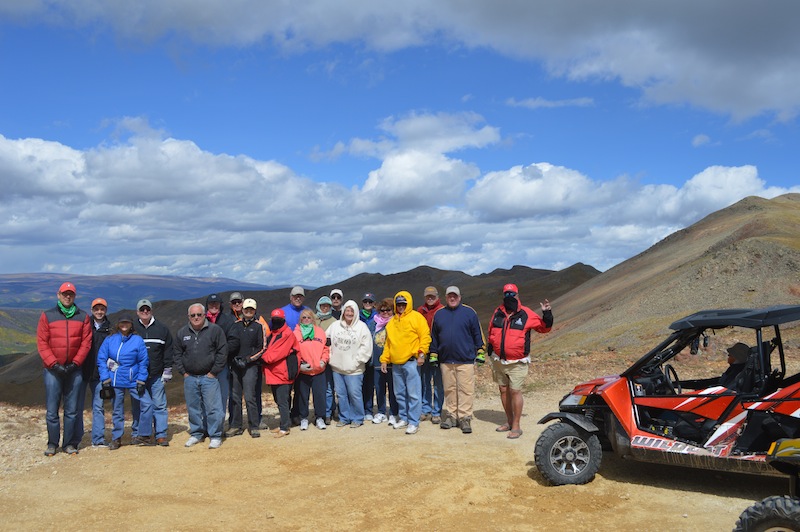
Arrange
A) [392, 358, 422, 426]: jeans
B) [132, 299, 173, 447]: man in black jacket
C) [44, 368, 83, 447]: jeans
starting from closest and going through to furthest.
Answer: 1. [44, 368, 83, 447]: jeans
2. [132, 299, 173, 447]: man in black jacket
3. [392, 358, 422, 426]: jeans

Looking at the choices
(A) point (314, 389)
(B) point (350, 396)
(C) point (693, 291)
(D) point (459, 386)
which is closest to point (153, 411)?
(A) point (314, 389)

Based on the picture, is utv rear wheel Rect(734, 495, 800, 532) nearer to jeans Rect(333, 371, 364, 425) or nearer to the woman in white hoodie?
the woman in white hoodie

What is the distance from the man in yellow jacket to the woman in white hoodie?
1.33 feet

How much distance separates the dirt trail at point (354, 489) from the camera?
6094mm

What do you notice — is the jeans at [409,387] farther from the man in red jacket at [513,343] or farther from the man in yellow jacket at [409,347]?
the man in red jacket at [513,343]

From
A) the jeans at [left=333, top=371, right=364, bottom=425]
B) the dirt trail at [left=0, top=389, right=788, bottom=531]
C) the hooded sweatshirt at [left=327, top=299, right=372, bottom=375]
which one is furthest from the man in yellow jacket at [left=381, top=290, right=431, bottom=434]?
the jeans at [left=333, top=371, right=364, bottom=425]

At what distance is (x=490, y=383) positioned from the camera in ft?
46.2

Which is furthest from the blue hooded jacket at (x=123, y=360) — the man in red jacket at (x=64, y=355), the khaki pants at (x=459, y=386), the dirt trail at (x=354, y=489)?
the khaki pants at (x=459, y=386)

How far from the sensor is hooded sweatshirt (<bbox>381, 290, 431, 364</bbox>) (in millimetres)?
9383

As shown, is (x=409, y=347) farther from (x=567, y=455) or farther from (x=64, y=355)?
(x=64, y=355)

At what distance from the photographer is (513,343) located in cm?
862

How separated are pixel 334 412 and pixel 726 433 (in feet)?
20.0

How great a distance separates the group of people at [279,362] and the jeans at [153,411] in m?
Result: 0.01

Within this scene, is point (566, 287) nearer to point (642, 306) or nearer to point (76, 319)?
point (642, 306)
